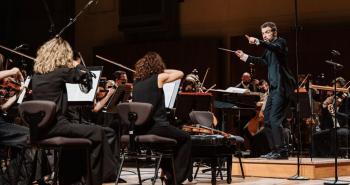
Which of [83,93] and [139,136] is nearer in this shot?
[139,136]

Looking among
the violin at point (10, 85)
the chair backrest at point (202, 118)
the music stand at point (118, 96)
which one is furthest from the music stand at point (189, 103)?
the violin at point (10, 85)

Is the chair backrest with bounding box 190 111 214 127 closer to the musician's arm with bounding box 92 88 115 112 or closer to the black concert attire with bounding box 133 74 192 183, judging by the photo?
the musician's arm with bounding box 92 88 115 112

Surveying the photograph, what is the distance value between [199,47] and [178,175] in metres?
8.23

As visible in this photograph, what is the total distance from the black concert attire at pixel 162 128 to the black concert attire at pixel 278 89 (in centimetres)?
175

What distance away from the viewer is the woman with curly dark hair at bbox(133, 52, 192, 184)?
577 cm

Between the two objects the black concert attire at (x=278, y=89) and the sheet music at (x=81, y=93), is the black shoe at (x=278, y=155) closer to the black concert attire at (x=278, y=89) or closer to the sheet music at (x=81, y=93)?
the black concert attire at (x=278, y=89)

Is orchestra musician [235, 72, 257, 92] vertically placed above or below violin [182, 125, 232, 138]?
above

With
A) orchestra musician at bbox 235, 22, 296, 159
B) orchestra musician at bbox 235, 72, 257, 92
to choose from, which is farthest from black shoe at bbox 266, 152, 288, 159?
orchestra musician at bbox 235, 72, 257, 92

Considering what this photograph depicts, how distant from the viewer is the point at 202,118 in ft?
24.2

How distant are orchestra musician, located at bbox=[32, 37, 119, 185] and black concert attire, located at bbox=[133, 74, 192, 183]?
0.54 m

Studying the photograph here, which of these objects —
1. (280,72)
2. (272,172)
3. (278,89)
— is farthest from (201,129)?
(280,72)

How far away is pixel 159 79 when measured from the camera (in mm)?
5941

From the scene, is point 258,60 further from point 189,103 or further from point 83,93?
point 83,93

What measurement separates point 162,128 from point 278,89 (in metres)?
2.11
